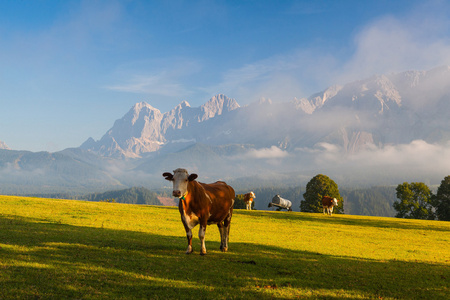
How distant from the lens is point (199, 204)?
13.5 m

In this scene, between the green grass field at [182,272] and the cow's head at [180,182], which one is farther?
the cow's head at [180,182]

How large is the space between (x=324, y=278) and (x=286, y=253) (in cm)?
505

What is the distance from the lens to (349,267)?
45.3ft

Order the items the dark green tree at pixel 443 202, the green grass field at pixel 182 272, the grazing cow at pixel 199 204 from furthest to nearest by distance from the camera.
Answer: the dark green tree at pixel 443 202, the grazing cow at pixel 199 204, the green grass field at pixel 182 272

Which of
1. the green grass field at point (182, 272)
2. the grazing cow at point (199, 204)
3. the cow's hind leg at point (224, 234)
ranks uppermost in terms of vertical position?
the grazing cow at point (199, 204)

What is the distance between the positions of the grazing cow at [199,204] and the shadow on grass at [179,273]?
1257 mm

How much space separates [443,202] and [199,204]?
82345 mm

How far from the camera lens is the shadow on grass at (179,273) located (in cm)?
835

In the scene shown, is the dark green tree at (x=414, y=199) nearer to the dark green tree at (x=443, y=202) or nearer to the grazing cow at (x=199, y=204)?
the dark green tree at (x=443, y=202)

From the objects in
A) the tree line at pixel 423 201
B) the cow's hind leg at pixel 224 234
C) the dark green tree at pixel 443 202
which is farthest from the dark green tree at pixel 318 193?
the cow's hind leg at pixel 224 234

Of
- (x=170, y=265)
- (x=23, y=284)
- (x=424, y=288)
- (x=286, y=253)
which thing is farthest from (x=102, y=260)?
(x=424, y=288)

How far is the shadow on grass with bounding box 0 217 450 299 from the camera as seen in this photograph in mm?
8352

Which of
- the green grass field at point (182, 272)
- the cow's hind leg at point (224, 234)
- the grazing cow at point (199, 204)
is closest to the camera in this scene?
the green grass field at point (182, 272)

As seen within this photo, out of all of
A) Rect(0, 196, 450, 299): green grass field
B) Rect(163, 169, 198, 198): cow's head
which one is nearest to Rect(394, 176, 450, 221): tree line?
Rect(0, 196, 450, 299): green grass field
